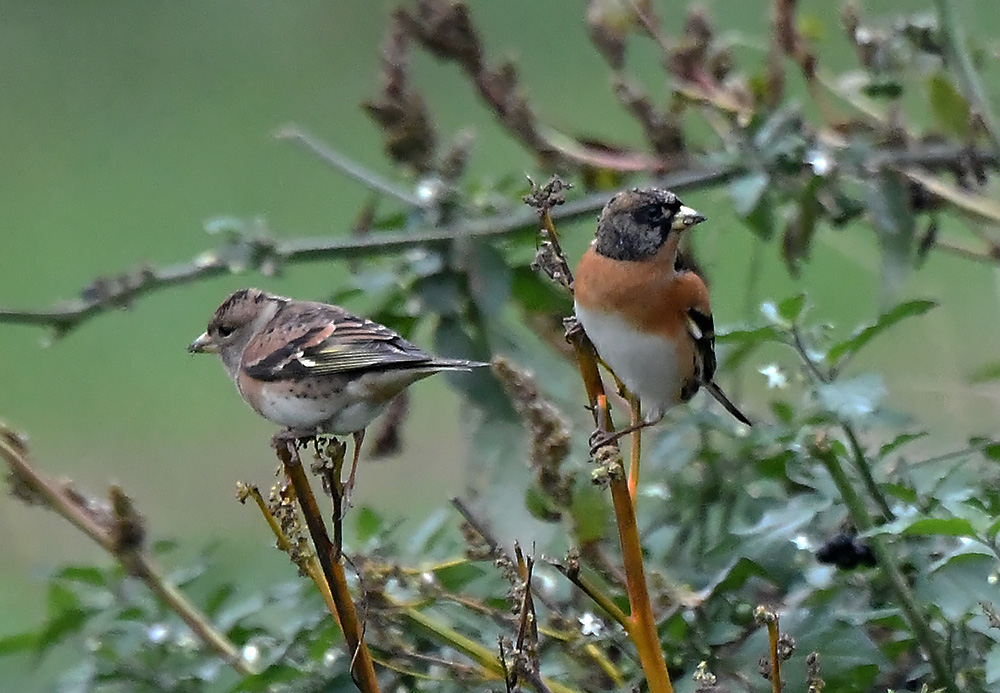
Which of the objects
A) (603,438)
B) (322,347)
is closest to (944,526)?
(603,438)

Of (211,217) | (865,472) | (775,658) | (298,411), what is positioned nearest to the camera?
(775,658)

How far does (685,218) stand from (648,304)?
11 cm

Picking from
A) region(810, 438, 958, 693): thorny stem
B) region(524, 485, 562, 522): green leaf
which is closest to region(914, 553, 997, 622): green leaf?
region(810, 438, 958, 693): thorny stem

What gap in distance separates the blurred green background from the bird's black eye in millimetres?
790

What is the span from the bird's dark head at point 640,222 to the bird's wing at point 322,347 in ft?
0.86

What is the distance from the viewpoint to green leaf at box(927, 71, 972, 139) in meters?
2.12

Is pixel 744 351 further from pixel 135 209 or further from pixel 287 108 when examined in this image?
pixel 287 108

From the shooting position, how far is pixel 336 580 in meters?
1.05

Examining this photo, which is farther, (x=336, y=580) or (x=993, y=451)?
(x=993, y=451)

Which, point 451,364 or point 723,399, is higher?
point 451,364

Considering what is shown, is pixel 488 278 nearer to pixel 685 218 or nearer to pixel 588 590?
pixel 685 218

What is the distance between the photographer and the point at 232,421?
5238 mm

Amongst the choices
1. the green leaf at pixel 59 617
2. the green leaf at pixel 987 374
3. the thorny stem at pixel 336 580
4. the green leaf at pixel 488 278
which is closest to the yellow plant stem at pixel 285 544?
the thorny stem at pixel 336 580

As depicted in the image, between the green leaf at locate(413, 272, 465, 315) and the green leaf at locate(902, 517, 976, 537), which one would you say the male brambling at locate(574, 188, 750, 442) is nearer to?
the green leaf at locate(902, 517, 976, 537)
